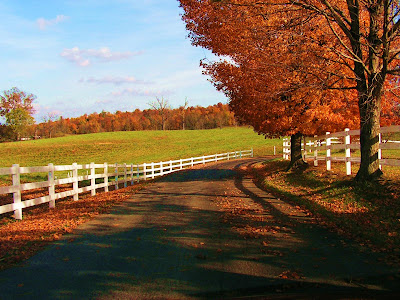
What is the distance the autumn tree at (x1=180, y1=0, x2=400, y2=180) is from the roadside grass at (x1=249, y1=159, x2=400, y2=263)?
0.78 m

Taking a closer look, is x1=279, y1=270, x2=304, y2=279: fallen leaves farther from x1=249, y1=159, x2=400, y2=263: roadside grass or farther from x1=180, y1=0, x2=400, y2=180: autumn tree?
x1=180, y1=0, x2=400, y2=180: autumn tree

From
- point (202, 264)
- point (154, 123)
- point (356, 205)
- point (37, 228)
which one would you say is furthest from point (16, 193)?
point (154, 123)

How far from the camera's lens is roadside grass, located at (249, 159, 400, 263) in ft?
22.5

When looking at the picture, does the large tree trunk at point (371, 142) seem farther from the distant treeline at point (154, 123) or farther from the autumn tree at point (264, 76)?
the distant treeline at point (154, 123)

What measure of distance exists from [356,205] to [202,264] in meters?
5.38

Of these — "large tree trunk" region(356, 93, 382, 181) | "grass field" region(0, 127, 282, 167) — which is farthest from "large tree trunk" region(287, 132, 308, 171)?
"grass field" region(0, 127, 282, 167)

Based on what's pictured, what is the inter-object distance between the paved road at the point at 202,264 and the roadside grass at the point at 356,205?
0.50m

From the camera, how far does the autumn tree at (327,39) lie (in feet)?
33.9

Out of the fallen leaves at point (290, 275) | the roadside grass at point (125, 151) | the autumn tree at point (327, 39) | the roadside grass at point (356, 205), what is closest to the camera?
the fallen leaves at point (290, 275)

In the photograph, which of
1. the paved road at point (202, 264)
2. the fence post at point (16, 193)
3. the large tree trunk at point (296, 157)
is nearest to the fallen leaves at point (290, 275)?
the paved road at point (202, 264)

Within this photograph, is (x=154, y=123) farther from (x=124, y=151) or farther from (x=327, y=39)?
(x=327, y=39)

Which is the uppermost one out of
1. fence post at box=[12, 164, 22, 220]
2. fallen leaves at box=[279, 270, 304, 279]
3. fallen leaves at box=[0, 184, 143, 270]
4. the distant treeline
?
the distant treeline

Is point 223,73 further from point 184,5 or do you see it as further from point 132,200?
point 132,200

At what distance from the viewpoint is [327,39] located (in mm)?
12602
